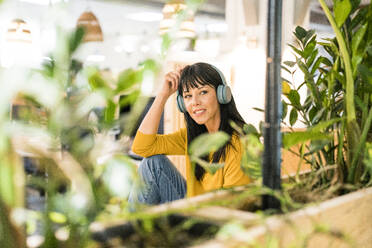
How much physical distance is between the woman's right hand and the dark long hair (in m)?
0.04

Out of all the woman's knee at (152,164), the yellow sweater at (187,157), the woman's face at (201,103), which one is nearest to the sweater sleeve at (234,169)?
the yellow sweater at (187,157)

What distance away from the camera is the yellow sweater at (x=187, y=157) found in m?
1.72

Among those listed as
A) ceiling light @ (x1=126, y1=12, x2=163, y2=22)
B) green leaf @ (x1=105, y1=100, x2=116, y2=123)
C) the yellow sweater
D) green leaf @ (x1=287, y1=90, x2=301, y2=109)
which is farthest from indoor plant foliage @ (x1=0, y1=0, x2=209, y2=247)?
ceiling light @ (x1=126, y1=12, x2=163, y2=22)

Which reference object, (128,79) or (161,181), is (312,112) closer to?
(128,79)

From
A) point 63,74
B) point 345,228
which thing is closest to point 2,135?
point 63,74

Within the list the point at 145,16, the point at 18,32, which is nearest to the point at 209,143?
the point at 18,32

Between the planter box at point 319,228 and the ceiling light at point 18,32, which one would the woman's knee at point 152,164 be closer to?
the planter box at point 319,228

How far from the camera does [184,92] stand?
1.94 meters

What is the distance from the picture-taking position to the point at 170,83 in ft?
6.68

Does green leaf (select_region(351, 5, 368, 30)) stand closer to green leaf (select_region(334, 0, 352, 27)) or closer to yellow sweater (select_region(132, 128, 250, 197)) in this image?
green leaf (select_region(334, 0, 352, 27))

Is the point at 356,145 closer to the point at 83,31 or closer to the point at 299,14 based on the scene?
the point at 83,31

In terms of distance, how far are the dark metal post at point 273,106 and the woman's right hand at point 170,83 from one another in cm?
133

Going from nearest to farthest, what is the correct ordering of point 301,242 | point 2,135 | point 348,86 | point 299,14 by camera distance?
point 2,135
point 301,242
point 348,86
point 299,14

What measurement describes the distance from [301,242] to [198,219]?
0.14 metres
